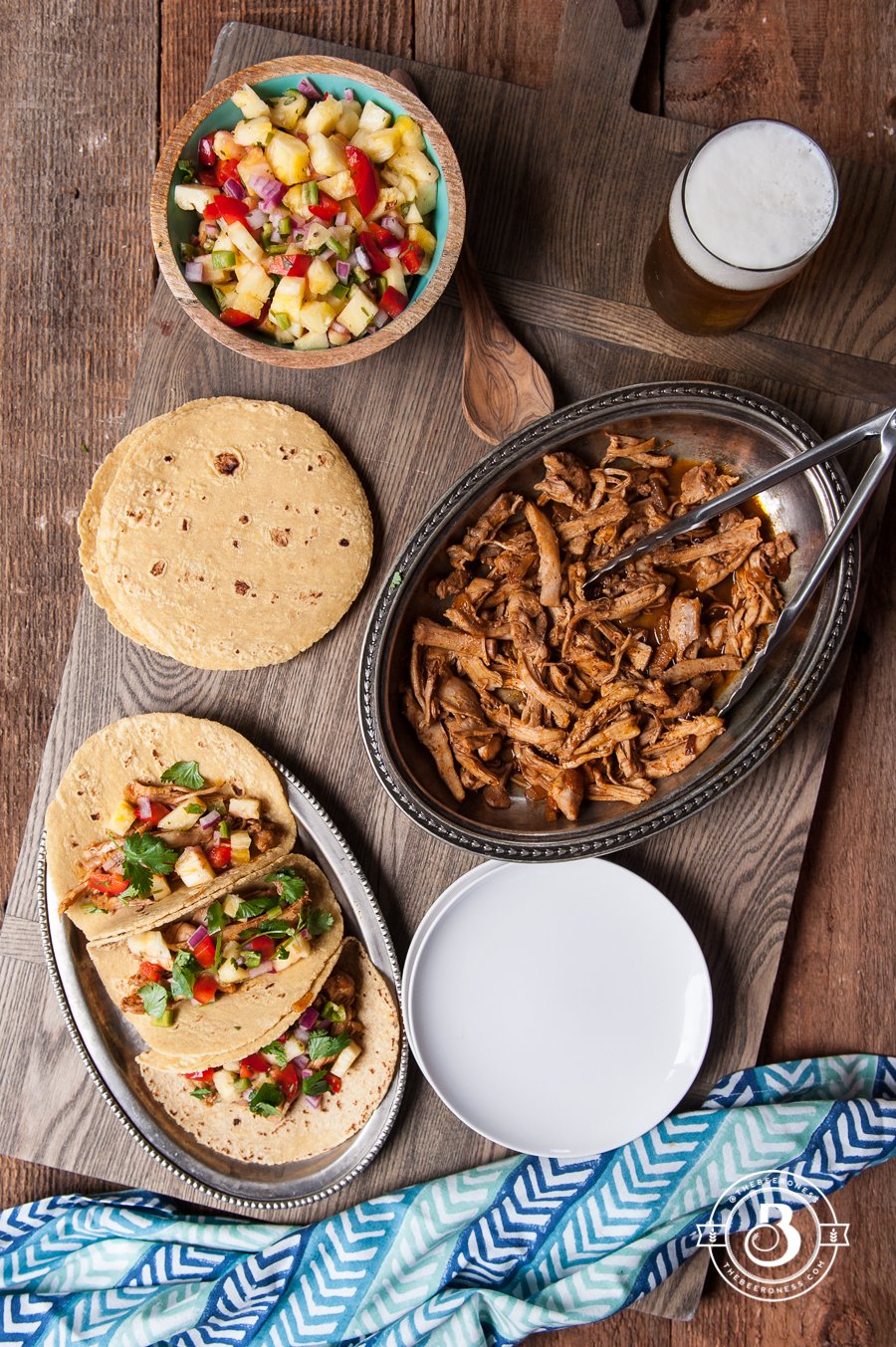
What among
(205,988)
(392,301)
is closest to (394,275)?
(392,301)

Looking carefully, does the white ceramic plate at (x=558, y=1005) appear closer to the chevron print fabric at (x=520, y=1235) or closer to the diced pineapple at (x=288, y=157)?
the chevron print fabric at (x=520, y=1235)

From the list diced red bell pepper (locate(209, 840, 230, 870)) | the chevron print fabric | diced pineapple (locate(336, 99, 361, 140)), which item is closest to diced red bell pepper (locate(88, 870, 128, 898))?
diced red bell pepper (locate(209, 840, 230, 870))

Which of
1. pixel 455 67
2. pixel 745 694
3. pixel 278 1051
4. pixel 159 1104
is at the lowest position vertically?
pixel 159 1104

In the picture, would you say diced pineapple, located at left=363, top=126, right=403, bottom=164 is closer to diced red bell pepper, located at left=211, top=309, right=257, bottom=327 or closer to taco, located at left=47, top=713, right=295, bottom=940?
diced red bell pepper, located at left=211, top=309, right=257, bottom=327

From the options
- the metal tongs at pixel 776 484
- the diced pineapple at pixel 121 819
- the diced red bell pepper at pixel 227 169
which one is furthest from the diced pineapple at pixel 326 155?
the diced pineapple at pixel 121 819

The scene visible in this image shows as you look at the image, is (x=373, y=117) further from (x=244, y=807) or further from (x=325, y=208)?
(x=244, y=807)

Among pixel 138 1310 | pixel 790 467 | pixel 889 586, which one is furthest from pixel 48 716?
pixel 889 586
